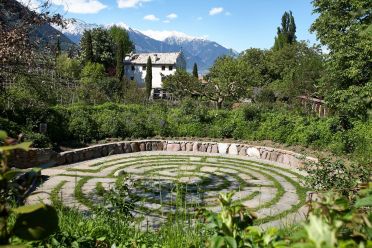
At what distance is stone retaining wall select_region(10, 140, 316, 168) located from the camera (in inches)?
536

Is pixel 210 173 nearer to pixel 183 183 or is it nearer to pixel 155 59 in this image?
pixel 183 183

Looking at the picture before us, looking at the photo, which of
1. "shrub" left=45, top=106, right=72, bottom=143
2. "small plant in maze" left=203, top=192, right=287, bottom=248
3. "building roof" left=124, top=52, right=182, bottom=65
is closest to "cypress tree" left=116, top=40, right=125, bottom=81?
"building roof" left=124, top=52, right=182, bottom=65

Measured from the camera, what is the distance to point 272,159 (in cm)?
1622

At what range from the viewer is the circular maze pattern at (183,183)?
9211mm

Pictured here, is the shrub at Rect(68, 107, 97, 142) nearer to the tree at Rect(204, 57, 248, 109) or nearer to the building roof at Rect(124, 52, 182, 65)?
the tree at Rect(204, 57, 248, 109)

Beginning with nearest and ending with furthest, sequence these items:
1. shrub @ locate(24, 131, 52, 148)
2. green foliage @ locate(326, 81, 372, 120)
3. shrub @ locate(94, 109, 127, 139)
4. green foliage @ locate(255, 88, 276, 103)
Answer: shrub @ locate(24, 131, 52, 148)
green foliage @ locate(326, 81, 372, 120)
shrub @ locate(94, 109, 127, 139)
green foliage @ locate(255, 88, 276, 103)

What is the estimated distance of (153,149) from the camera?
58.4 ft

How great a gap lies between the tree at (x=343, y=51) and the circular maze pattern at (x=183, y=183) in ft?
24.3

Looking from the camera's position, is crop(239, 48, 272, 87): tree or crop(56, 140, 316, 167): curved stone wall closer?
crop(56, 140, 316, 167): curved stone wall

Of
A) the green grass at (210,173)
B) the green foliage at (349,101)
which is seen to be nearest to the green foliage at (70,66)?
the green foliage at (349,101)

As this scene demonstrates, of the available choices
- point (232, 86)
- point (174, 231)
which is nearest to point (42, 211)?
point (174, 231)

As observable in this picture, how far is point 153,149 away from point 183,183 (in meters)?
6.55

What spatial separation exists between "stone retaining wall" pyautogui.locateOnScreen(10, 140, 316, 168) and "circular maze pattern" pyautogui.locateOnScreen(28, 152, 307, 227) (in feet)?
2.11

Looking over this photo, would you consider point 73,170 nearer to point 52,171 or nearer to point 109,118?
point 52,171
